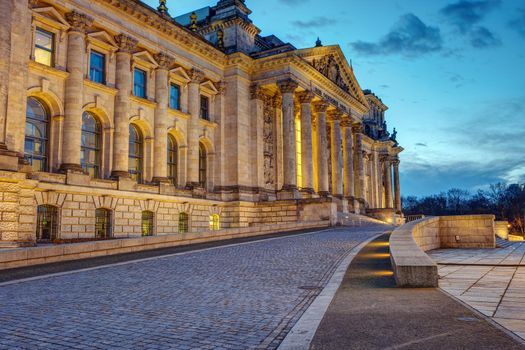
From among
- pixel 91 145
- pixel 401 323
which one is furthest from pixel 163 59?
pixel 401 323

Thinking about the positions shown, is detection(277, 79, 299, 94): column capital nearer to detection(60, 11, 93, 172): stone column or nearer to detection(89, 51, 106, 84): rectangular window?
detection(89, 51, 106, 84): rectangular window

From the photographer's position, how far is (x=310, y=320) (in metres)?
7.30

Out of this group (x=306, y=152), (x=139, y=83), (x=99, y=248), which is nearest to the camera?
(x=99, y=248)

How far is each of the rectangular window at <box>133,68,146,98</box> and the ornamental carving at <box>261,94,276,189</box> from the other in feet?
43.2

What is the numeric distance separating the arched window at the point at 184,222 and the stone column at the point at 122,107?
6.51m

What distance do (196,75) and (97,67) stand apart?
9667 mm

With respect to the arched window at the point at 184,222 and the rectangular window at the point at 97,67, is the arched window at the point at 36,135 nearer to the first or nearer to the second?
the rectangular window at the point at 97,67

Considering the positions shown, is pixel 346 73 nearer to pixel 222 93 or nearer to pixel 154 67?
pixel 222 93

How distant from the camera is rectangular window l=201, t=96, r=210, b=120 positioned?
40350 millimetres

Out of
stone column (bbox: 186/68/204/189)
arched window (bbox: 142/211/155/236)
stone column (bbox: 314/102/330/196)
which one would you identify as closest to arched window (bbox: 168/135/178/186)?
stone column (bbox: 186/68/204/189)

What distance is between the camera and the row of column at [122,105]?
26.9m

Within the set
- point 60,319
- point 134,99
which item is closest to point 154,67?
point 134,99

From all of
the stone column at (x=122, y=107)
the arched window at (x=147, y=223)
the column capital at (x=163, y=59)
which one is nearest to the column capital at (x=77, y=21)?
the stone column at (x=122, y=107)

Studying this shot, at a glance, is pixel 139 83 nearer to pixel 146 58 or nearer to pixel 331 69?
pixel 146 58
